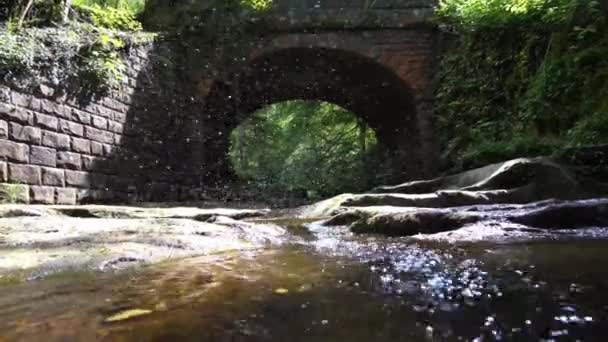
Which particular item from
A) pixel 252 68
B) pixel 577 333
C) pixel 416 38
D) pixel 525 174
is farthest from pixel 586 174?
pixel 252 68

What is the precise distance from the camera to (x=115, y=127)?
6.82 metres

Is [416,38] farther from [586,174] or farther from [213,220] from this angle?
[213,220]

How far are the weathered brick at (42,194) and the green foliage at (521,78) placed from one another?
5321 millimetres

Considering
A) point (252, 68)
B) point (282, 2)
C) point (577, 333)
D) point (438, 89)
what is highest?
point (282, 2)

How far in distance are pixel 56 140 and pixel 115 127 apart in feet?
3.96

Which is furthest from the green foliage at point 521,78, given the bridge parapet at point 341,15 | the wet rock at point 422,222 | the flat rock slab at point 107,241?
the flat rock slab at point 107,241

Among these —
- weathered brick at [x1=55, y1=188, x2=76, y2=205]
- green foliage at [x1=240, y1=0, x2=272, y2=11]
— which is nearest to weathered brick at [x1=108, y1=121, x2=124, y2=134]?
weathered brick at [x1=55, y1=188, x2=76, y2=205]

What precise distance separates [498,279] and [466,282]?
4.2 inches

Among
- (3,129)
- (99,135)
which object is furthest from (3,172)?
(99,135)

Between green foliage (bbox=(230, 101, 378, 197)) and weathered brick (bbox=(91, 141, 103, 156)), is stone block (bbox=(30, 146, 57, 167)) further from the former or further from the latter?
green foliage (bbox=(230, 101, 378, 197))

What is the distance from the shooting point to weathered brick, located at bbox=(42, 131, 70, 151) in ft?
18.1

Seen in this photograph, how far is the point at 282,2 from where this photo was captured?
8.98 metres

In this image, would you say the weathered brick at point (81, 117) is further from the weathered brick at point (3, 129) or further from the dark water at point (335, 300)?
the dark water at point (335, 300)

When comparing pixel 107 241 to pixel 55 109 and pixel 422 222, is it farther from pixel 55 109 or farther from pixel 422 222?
pixel 55 109
